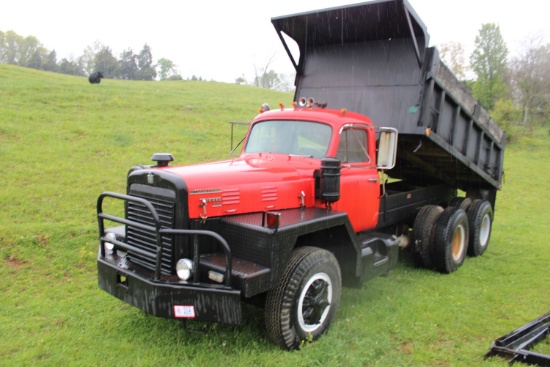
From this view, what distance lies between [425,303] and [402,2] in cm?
362

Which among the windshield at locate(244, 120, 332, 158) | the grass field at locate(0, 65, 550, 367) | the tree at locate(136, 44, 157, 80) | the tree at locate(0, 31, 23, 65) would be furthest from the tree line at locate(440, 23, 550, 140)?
the tree at locate(0, 31, 23, 65)

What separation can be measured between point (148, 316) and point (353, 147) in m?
3.02

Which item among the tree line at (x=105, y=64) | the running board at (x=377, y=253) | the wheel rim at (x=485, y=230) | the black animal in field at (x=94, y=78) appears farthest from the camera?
A: the tree line at (x=105, y=64)

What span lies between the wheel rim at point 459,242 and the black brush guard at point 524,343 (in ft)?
7.68

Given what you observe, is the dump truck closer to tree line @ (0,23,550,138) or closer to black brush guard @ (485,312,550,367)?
black brush guard @ (485,312,550,367)

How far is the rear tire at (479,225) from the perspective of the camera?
7754mm

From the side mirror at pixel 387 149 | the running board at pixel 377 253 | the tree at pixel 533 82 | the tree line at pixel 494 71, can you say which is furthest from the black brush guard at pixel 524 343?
the tree at pixel 533 82

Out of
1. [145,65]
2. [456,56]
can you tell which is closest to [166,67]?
[145,65]

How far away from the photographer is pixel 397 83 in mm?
6367

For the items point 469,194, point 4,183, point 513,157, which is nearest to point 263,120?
point 469,194

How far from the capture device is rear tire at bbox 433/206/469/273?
6.70m

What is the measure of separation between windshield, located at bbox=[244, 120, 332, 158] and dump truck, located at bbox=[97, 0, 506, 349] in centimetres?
1

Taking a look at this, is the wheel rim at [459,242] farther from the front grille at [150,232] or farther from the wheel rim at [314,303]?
the front grille at [150,232]

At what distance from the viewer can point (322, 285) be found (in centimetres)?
444
